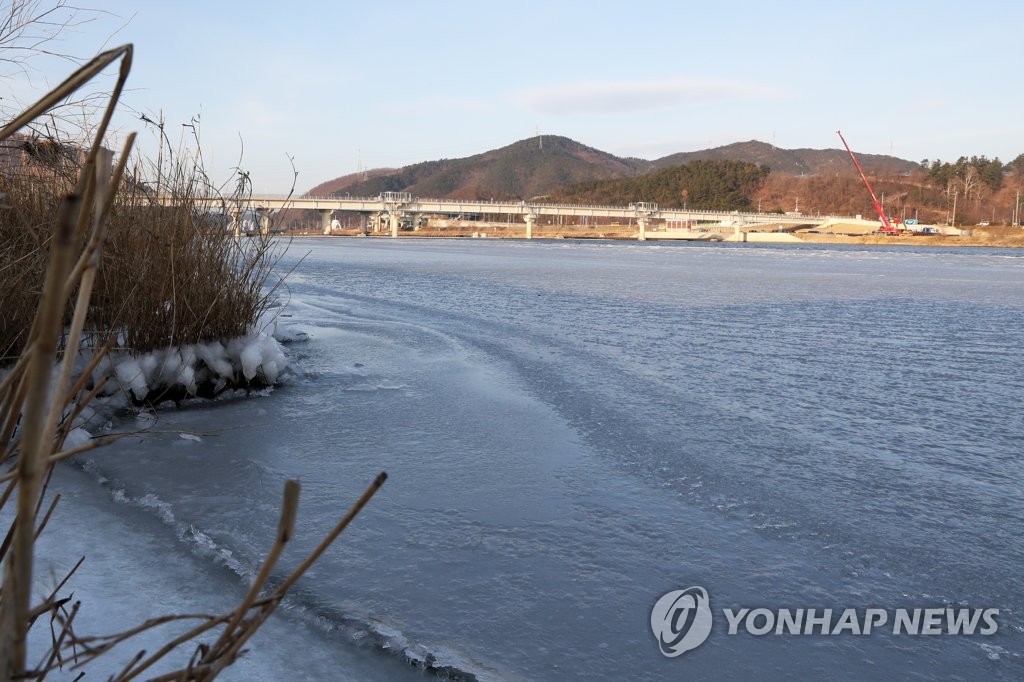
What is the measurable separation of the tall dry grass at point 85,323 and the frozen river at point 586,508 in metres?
0.30

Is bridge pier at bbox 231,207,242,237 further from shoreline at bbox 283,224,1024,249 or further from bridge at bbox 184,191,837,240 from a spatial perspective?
bridge at bbox 184,191,837,240

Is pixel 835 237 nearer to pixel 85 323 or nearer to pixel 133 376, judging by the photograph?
pixel 85 323

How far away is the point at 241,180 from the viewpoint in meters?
5.54

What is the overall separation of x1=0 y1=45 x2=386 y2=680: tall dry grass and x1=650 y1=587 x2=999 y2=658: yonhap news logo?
118cm

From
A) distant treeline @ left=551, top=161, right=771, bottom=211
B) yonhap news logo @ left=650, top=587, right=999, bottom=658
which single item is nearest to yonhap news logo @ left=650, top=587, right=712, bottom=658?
yonhap news logo @ left=650, top=587, right=999, bottom=658

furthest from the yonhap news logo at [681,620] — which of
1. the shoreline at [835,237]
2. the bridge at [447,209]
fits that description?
the bridge at [447,209]

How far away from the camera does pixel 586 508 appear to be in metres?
3.29

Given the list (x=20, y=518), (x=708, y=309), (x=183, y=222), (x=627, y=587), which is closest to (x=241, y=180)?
(x=183, y=222)

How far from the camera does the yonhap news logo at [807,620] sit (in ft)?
7.52

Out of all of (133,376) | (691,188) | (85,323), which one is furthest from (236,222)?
(691,188)

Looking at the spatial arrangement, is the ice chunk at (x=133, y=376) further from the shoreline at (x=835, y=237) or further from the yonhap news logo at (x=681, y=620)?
the shoreline at (x=835, y=237)

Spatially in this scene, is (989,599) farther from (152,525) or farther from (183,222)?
(183,222)

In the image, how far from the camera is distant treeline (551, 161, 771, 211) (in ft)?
458

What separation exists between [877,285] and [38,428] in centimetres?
1893
